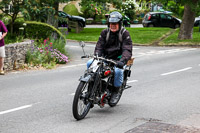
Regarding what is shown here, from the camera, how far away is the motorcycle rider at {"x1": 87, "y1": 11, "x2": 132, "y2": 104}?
281 inches

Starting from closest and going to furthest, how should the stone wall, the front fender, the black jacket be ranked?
the front fender, the black jacket, the stone wall

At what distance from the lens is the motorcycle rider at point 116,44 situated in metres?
7.14

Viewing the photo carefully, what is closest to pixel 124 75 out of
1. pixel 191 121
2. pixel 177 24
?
pixel 191 121

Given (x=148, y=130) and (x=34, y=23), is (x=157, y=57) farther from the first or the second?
(x=148, y=130)

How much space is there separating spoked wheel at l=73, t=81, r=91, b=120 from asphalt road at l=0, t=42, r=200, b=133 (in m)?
0.12

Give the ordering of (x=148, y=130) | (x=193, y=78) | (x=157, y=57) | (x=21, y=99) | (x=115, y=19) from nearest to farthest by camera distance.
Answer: (x=148, y=130) < (x=115, y=19) < (x=21, y=99) < (x=193, y=78) < (x=157, y=57)

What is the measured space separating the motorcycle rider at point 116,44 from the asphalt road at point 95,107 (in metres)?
0.76

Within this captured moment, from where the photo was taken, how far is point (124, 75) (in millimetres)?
7828

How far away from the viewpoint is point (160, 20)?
136 feet

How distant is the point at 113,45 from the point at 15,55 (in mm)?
6313

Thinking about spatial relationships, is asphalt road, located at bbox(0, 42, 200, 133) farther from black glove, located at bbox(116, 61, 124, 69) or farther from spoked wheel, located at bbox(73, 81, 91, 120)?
black glove, located at bbox(116, 61, 124, 69)

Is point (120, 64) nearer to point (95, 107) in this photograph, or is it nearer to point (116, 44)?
point (116, 44)

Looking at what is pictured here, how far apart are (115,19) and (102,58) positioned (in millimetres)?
752

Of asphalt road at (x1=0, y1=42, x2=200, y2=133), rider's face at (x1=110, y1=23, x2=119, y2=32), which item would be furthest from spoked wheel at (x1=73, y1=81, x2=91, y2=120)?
rider's face at (x1=110, y1=23, x2=119, y2=32)
